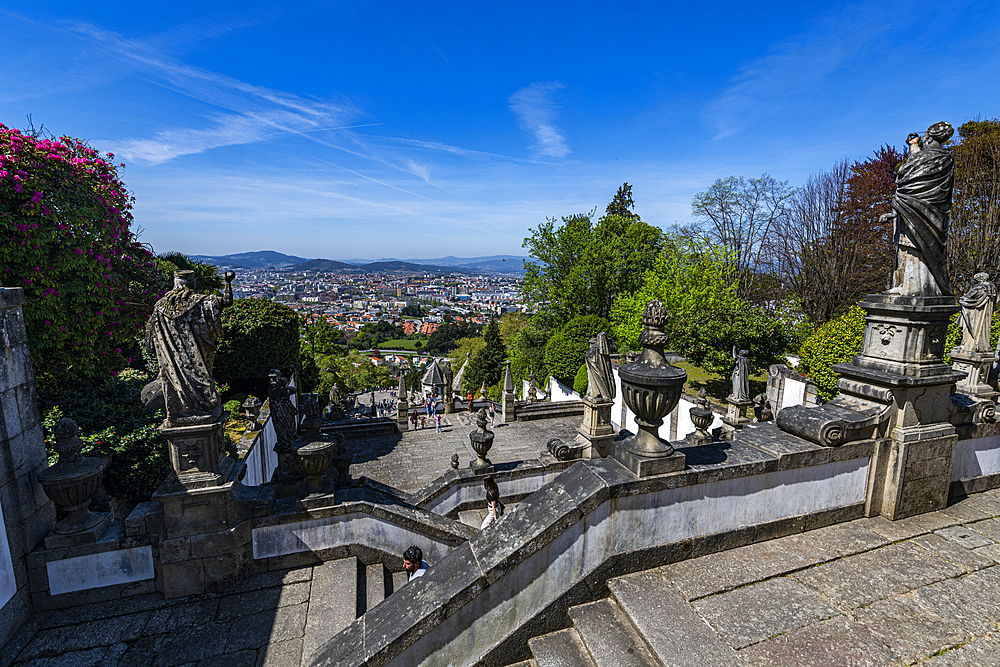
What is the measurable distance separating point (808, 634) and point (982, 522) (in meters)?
3.06

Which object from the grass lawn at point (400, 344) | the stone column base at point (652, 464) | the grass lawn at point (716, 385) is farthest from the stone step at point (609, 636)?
the grass lawn at point (400, 344)

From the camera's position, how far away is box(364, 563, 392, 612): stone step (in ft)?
18.0

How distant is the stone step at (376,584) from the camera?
5.48 metres

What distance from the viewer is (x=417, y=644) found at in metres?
2.94

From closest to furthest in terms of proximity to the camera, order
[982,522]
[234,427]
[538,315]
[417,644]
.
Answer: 1. [417,644]
2. [982,522]
3. [234,427]
4. [538,315]

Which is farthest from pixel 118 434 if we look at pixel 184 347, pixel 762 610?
pixel 762 610

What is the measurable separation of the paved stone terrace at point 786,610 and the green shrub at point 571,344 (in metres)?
17.6

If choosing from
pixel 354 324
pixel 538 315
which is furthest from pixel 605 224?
pixel 354 324

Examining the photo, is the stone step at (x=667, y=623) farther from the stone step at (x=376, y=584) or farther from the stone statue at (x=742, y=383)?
the stone statue at (x=742, y=383)

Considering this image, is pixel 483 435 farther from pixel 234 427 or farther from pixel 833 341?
pixel 833 341

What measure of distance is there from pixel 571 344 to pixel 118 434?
60.6 feet

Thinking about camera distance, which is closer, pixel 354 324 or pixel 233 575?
pixel 233 575

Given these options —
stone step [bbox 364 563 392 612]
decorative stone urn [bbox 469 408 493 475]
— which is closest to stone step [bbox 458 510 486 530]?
decorative stone urn [bbox 469 408 493 475]

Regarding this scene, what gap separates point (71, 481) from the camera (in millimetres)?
5020
